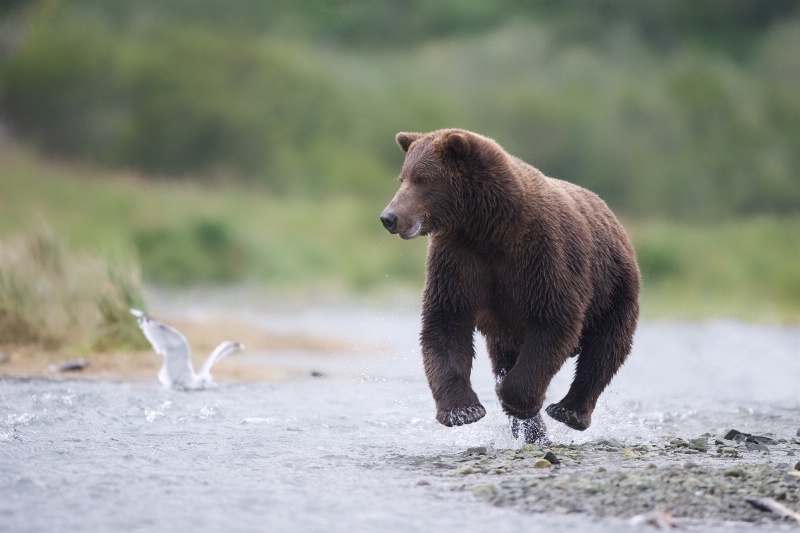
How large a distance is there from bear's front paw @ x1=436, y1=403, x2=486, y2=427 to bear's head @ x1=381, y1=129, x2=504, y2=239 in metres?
1.02

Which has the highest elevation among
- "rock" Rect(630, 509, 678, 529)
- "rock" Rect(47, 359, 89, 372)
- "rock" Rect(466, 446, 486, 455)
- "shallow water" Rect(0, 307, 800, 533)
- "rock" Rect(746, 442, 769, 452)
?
"rock" Rect(746, 442, 769, 452)

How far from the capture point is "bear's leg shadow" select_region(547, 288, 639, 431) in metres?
7.69

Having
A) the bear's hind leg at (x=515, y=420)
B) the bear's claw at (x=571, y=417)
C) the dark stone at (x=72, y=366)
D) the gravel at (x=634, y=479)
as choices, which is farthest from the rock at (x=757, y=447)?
the dark stone at (x=72, y=366)

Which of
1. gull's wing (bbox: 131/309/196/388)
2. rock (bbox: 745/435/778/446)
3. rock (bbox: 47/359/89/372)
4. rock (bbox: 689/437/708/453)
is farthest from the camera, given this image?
rock (bbox: 47/359/89/372)

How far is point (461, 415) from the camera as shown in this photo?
274 inches

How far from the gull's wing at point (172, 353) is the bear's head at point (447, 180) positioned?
3773 mm

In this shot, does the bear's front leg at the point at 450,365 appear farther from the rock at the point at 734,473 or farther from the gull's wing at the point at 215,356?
the gull's wing at the point at 215,356

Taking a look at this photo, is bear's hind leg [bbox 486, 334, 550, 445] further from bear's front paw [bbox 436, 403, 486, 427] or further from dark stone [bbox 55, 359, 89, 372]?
dark stone [bbox 55, 359, 89, 372]

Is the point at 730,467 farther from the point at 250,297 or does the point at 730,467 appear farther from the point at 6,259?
the point at 250,297

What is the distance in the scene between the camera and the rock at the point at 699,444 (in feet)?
25.1

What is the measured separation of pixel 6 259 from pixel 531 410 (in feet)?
25.3

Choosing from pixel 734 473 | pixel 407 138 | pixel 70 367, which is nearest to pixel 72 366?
pixel 70 367

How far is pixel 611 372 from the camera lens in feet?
25.7

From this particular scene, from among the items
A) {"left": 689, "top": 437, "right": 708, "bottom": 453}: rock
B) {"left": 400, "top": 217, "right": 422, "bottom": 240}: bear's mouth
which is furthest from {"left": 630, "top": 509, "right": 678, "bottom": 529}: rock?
{"left": 689, "top": 437, "right": 708, "bottom": 453}: rock
